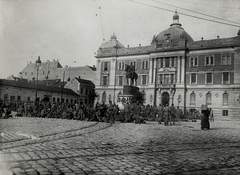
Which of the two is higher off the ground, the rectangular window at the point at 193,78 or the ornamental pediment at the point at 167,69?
the ornamental pediment at the point at 167,69

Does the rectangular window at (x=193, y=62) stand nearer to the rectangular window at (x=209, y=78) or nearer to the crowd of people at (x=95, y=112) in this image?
the rectangular window at (x=209, y=78)

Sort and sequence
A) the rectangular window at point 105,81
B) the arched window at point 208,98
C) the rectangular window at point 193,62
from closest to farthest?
1. the arched window at point 208,98
2. the rectangular window at point 193,62
3. the rectangular window at point 105,81

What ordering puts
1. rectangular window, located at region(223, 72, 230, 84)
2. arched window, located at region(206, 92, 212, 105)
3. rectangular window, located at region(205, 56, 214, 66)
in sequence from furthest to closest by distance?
rectangular window, located at region(205, 56, 214, 66)
arched window, located at region(206, 92, 212, 105)
rectangular window, located at region(223, 72, 230, 84)

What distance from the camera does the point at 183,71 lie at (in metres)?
41.2

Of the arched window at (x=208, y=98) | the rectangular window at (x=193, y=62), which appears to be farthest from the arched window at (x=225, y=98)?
the rectangular window at (x=193, y=62)

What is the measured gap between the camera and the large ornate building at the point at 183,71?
3756cm

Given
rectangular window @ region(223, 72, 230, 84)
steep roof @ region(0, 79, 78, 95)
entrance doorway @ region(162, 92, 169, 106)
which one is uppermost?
rectangular window @ region(223, 72, 230, 84)

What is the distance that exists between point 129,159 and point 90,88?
175ft

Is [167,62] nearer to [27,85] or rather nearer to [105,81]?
[105,81]

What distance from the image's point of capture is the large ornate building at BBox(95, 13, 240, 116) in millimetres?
37562

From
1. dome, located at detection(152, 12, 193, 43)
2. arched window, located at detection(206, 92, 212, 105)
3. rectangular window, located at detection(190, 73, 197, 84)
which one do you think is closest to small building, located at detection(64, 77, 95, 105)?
dome, located at detection(152, 12, 193, 43)

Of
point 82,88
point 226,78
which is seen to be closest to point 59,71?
point 82,88

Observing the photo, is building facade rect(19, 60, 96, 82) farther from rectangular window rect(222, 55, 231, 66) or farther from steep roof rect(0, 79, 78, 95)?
rectangular window rect(222, 55, 231, 66)

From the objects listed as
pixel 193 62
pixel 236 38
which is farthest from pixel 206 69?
pixel 236 38
